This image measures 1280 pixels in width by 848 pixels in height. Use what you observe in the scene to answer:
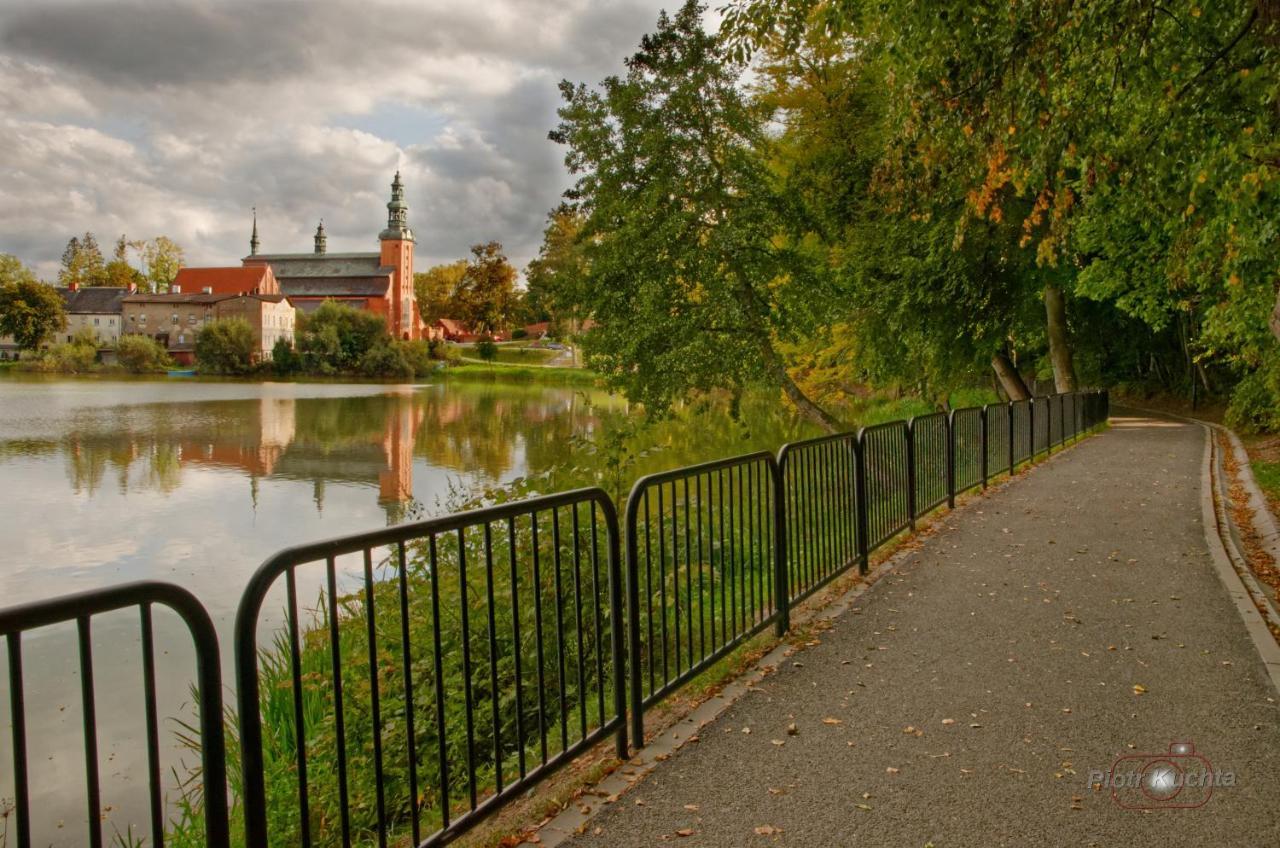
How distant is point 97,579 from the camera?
1391cm

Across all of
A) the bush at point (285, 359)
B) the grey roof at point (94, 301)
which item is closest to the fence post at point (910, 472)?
the bush at point (285, 359)

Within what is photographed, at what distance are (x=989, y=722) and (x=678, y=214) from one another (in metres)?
11.9

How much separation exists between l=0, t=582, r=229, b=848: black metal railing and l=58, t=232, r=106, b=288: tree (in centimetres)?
13901

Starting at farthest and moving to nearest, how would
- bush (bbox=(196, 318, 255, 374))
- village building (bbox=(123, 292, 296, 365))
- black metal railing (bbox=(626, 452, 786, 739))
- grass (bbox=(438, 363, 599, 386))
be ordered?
village building (bbox=(123, 292, 296, 365)) < bush (bbox=(196, 318, 255, 374)) < grass (bbox=(438, 363, 599, 386)) < black metal railing (bbox=(626, 452, 786, 739))

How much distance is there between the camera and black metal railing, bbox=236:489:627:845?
2785 millimetres

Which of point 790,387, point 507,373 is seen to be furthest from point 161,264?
point 790,387

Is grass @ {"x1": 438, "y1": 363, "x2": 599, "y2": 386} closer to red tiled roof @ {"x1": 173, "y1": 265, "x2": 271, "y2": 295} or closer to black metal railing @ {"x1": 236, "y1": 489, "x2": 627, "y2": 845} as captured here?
red tiled roof @ {"x1": 173, "y1": 265, "x2": 271, "y2": 295}

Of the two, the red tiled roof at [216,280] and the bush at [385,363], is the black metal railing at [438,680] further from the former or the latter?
the red tiled roof at [216,280]

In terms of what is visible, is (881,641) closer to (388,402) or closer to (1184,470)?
(1184,470)

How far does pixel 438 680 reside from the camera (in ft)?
10.3

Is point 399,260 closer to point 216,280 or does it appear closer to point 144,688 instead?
point 216,280

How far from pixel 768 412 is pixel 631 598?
62.1 ft

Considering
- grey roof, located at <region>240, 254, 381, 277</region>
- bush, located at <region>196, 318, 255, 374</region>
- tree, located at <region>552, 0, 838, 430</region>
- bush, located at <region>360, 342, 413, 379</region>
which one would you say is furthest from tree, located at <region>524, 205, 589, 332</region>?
grey roof, located at <region>240, 254, 381, 277</region>

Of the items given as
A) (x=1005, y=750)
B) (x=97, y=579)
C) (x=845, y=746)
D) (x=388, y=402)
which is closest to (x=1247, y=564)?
(x=1005, y=750)
